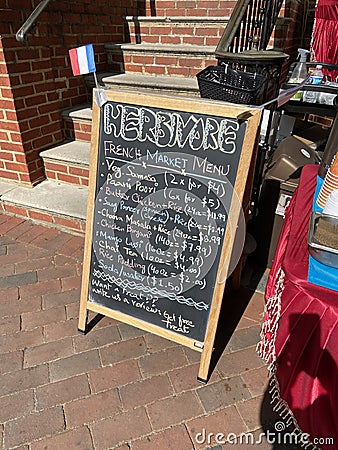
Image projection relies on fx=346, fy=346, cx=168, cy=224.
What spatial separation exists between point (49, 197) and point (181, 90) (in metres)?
1.53

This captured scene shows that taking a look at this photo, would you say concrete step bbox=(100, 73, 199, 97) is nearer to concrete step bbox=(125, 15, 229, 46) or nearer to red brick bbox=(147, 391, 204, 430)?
concrete step bbox=(125, 15, 229, 46)

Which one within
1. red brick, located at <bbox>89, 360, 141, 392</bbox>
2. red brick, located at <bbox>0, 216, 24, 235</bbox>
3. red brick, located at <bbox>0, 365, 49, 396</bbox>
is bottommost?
red brick, located at <bbox>0, 365, 49, 396</bbox>

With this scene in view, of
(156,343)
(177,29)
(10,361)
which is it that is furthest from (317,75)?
(10,361)

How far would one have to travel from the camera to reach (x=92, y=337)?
6.79 ft

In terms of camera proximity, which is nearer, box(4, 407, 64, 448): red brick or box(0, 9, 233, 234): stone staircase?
box(4, 407, 64, 448): red brick

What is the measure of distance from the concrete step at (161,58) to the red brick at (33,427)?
10.3 ft

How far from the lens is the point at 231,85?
6.42 feet

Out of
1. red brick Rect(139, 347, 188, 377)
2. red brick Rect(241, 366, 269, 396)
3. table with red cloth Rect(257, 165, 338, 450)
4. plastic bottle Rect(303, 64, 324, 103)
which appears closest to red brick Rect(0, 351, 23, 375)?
red brick Rect(139, 347, 188, 377)

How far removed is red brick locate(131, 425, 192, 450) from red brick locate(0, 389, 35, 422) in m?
0.56

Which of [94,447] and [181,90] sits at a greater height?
[181,90]

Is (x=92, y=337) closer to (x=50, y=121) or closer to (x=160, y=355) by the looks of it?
(x=160, y=355)

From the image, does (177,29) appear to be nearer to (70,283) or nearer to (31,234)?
(31,234)

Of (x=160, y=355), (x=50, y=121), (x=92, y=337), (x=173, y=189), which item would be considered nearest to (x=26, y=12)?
(x=50, y=121)

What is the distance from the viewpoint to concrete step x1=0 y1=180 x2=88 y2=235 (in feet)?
9.46
